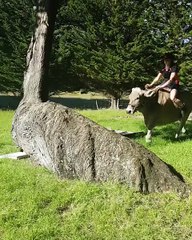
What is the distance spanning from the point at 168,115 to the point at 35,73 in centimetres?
350

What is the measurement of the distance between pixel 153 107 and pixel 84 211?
15.6ft

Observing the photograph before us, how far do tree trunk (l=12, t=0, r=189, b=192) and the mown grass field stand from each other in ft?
0.66

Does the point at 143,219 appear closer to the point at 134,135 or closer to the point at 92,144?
the point at 92,144

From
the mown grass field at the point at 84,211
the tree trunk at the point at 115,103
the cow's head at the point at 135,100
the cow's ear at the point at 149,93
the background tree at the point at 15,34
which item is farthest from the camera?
the background tree at the point at 15,34

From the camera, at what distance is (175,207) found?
599 cm

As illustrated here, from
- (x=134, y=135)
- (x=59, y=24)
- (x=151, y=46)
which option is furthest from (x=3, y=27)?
(x=134, y=135)

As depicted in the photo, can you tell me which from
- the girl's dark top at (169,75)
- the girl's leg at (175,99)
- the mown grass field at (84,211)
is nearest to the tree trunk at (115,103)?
the girl's dark top at (169,75)

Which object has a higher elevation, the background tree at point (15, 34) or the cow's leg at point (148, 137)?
the background tree at point (15, 34)

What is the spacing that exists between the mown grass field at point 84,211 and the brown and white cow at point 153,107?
2.94 metres

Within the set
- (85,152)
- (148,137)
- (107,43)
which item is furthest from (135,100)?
(107,43)

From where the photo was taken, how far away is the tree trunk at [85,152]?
6543 mm

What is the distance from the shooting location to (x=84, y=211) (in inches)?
237

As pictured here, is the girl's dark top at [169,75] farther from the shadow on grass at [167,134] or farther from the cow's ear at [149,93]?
the shadow on grass at [167,134]

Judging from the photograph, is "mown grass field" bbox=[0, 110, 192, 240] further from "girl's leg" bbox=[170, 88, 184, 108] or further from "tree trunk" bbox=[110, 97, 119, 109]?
"tree trunk" bbox=[110, 97, 119, 109]
